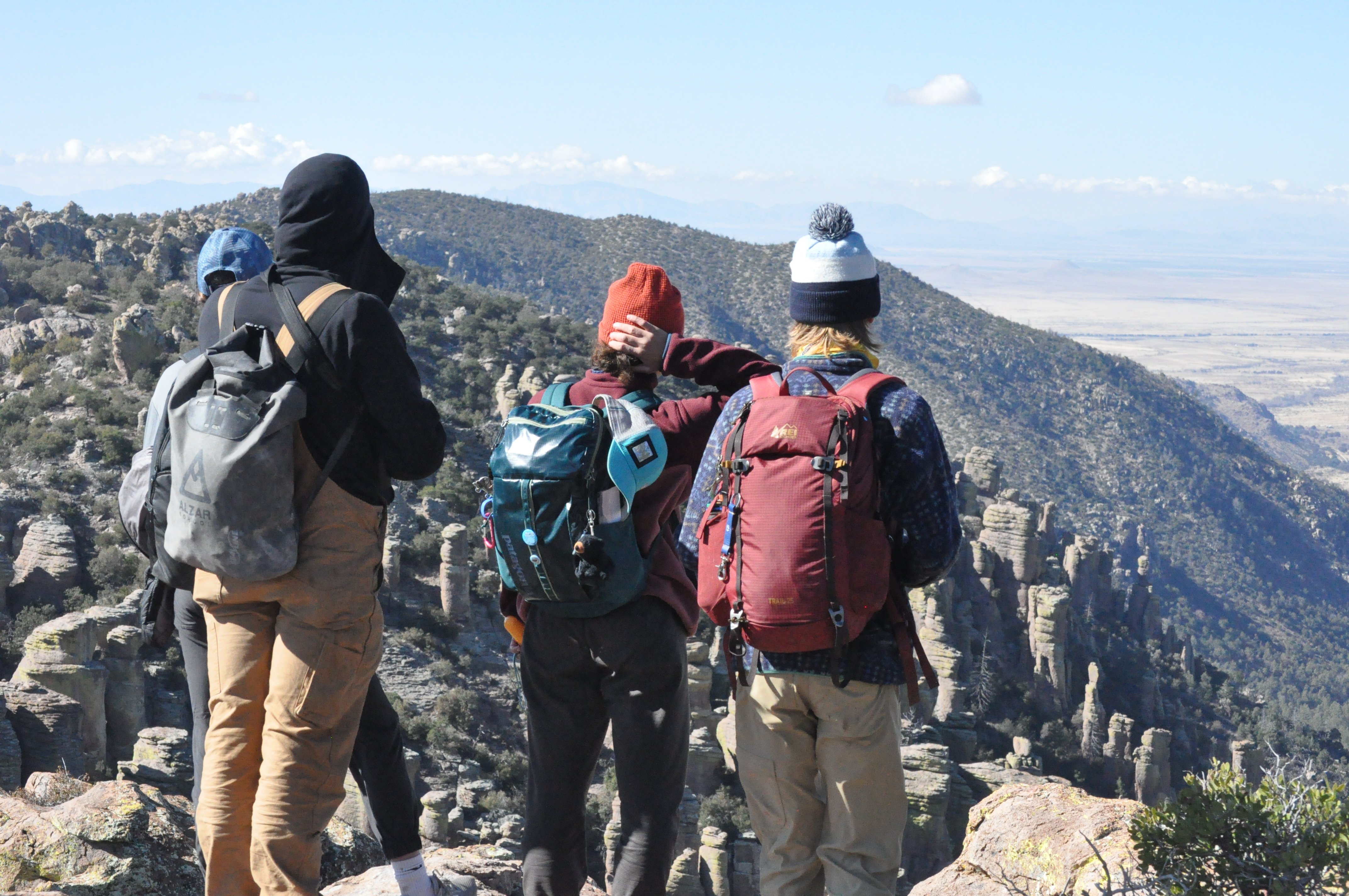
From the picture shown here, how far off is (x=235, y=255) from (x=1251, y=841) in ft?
13.6

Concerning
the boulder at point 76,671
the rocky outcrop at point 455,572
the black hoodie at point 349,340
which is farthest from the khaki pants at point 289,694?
the rocky outcrop at point 455,572

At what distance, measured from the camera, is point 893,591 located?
314 centimetres

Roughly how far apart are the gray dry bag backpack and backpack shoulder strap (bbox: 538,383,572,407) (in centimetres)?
59

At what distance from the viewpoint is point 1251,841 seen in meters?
3.89

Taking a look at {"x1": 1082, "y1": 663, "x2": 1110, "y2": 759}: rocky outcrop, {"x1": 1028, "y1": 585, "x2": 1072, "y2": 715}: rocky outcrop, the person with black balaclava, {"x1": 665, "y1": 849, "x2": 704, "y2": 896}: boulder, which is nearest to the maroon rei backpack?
the person with black balaclava

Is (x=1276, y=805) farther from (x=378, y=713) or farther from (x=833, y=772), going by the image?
(x=378, y=713)

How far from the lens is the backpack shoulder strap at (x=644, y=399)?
3.25 metres

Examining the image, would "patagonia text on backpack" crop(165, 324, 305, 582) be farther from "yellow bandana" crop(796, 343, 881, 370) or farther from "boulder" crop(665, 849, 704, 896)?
"boulder" crop(665, 849, 704, 896)

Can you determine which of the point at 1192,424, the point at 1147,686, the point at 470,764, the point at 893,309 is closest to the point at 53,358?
the point at 470,764

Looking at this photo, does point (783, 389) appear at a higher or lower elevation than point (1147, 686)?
higher

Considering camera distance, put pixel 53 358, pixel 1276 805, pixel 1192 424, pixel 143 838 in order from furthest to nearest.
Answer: pixel 1192 424, pixel 53 358, pixel 143 838, pixel 1276 805

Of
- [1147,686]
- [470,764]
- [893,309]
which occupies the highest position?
[893,309]

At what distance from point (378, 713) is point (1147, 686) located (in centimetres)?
3239

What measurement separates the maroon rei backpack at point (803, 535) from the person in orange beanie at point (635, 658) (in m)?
0.21
